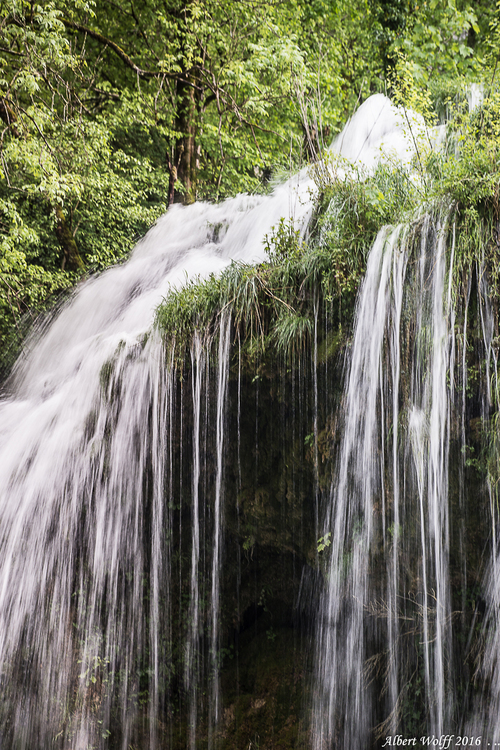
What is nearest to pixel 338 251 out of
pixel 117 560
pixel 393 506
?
pixel 393 506

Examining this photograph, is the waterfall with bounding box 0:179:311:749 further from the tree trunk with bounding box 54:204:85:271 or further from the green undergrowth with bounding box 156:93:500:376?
the tree trunk with bounding box 54:204:85:271

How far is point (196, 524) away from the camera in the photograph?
484 centimetres

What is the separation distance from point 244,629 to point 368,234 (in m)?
4.20

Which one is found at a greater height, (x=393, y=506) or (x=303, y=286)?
(x=303, y=286)

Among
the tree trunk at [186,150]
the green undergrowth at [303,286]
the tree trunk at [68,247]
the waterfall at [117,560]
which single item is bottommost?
the waterfall at [117,560]

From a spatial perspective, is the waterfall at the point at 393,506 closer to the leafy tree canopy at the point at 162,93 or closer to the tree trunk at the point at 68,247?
the leafy tree canopy at the point at 162,93

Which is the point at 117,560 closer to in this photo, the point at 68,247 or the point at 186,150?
the point at 68,247

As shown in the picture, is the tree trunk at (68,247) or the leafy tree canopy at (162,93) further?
the tree trunk at (68,247)

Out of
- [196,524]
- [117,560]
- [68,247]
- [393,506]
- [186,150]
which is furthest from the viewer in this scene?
[186,150]

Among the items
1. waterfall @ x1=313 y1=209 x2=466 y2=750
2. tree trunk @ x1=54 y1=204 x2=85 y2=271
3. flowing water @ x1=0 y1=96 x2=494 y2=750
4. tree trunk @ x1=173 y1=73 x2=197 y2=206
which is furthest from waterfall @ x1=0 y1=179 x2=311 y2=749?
tree trunk @ x1=173 y1=73 x2=197 y2=206

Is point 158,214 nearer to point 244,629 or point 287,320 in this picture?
point 287,320

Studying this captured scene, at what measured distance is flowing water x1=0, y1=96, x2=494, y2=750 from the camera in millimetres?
3566

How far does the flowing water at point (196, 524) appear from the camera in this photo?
3.57 m

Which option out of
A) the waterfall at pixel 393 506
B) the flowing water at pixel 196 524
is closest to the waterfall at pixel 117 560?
the flowing water at pixel 196 524
